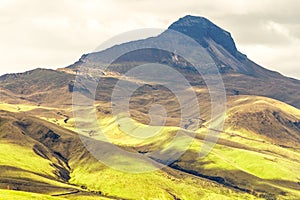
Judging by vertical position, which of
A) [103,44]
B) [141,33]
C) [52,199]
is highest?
[141,33]

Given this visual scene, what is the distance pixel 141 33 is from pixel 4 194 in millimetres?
81757

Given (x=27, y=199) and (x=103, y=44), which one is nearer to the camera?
(x=103, y=44)

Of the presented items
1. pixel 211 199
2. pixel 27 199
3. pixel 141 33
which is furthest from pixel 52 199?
pixel 211 199

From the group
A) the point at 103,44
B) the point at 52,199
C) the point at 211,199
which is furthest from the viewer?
the point at 52,199

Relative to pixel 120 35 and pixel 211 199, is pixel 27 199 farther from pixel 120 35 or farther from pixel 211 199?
pixel 211 199

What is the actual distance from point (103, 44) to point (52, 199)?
3680 inches

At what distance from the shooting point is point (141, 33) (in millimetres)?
172250

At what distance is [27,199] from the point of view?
17950 cm

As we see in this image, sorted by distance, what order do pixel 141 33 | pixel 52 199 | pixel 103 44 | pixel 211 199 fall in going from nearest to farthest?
pixel 211 199
pixel 103 44
pixel 141 33
pixel 52 199

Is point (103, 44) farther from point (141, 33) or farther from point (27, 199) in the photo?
point (27, 199)

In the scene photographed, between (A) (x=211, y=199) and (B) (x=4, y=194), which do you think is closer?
(A) (x=211, y=199)

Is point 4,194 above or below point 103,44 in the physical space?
below

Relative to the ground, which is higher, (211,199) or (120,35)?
(120,35)

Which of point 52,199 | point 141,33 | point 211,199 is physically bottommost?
A: point 52,199
